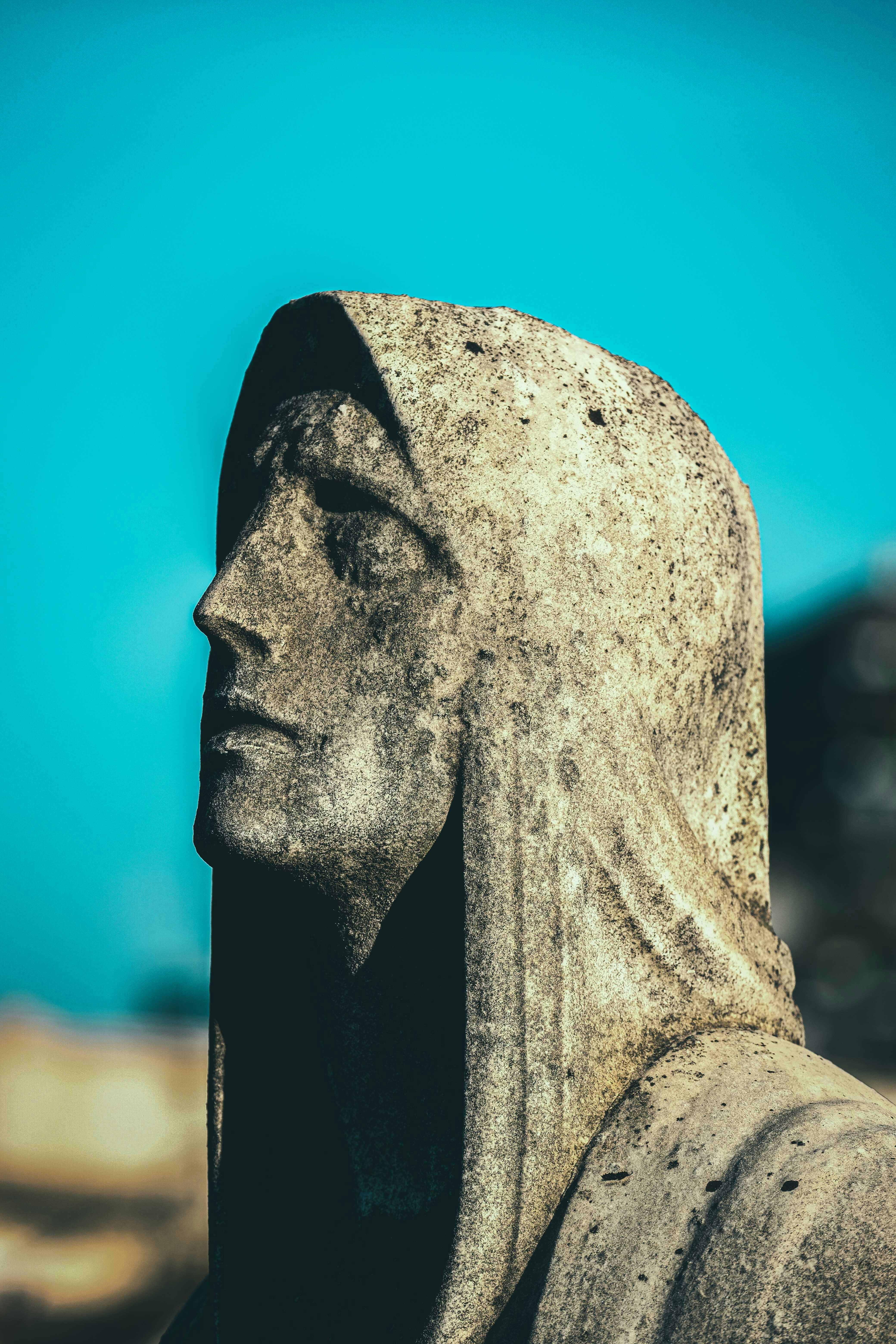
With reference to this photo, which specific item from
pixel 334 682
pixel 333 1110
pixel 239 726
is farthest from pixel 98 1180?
pixel 334 682

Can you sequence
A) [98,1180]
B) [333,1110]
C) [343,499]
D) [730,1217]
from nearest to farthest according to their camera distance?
1. [730,1217]
2. [343,499]
3. [333,1110]
4. [98,1180]

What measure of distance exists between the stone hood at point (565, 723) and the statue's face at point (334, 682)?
7cm

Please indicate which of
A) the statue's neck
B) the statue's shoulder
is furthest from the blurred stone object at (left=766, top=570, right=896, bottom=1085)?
the statue's shoulder

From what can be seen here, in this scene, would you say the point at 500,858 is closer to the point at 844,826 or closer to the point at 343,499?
the point at 343,499

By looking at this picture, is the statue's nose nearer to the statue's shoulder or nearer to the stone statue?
the stone statue

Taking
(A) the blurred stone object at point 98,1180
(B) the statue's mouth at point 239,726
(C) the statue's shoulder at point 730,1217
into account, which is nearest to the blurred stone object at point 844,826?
(A) the blurred stone object at point 98,1180

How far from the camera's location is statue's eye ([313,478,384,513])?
2.47m

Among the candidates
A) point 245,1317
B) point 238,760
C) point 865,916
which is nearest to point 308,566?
point 238,760

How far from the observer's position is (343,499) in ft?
8.33

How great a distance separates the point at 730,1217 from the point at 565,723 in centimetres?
97

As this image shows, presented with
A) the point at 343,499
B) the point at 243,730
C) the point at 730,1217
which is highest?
the point at 343,499

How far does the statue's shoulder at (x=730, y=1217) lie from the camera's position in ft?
5.74

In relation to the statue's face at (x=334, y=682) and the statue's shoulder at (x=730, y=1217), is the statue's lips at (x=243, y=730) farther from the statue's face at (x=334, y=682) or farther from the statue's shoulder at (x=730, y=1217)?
the statue's shoulder at (x=730, y=1217)

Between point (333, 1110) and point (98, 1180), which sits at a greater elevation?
point (333, 1110)
